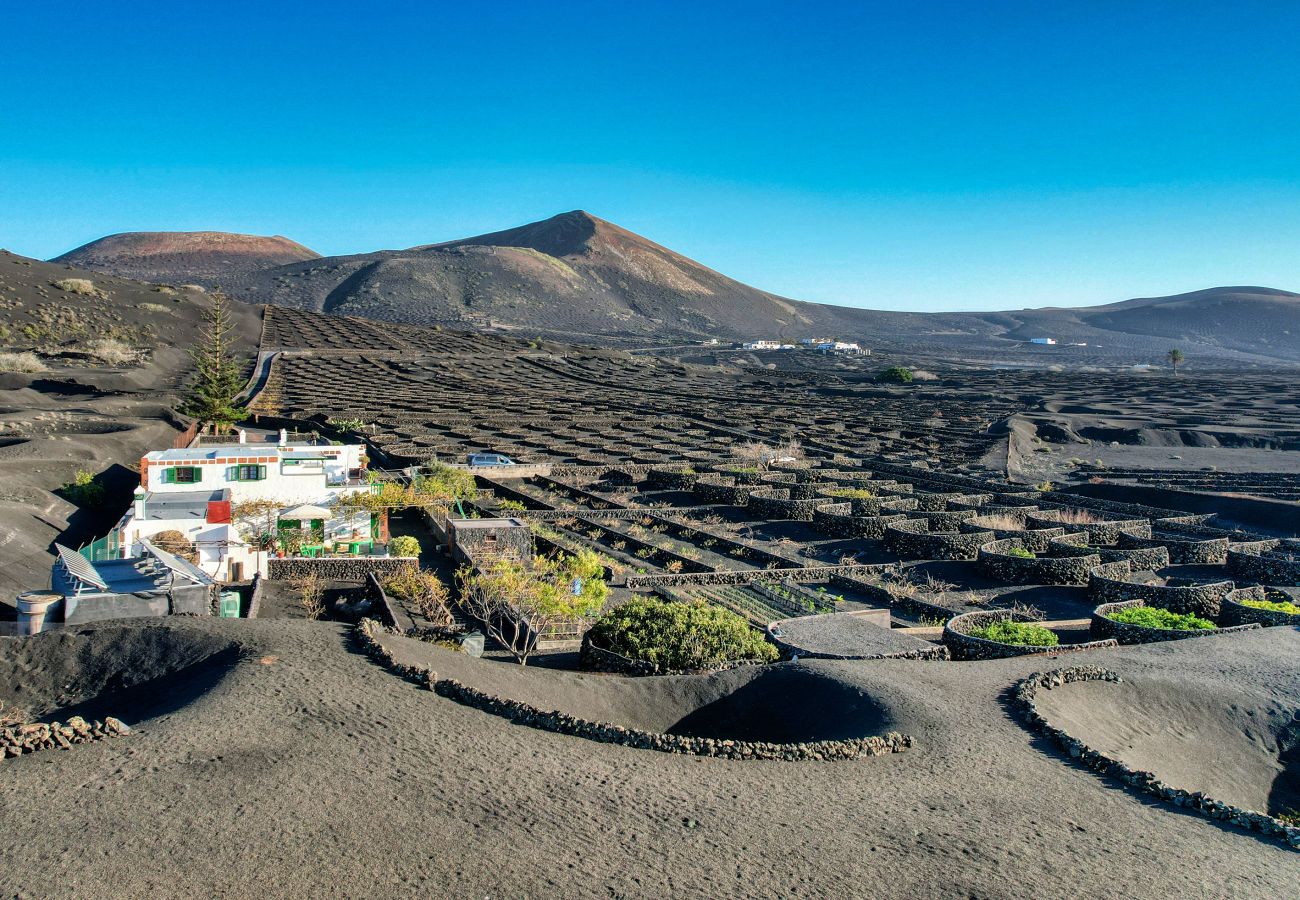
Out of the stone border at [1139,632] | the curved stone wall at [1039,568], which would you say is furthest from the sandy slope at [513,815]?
the curved stone wall at [1039,568]

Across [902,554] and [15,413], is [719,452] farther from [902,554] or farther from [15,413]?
[15,413]

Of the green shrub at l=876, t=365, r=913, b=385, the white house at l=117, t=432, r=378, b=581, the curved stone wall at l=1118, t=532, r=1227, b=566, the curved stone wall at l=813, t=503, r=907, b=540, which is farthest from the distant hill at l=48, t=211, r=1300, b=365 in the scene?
the curved stone wall at l=1118, t=532, r=1227, b=566

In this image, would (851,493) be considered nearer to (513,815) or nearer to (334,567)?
(334,567)

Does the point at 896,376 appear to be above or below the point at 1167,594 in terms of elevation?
above

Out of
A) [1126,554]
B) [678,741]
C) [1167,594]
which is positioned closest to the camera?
[678,741]

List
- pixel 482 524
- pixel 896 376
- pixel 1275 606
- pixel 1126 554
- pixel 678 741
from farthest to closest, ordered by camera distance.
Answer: pixel 896 376, pixel 1126 554, pixel 482 524, pixel 1275 606, pixel 678 741

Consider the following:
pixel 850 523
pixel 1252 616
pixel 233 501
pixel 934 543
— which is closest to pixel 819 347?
pixel 850 523

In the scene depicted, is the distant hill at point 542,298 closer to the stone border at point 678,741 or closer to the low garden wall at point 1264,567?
the low garden wall at point 1264,567
